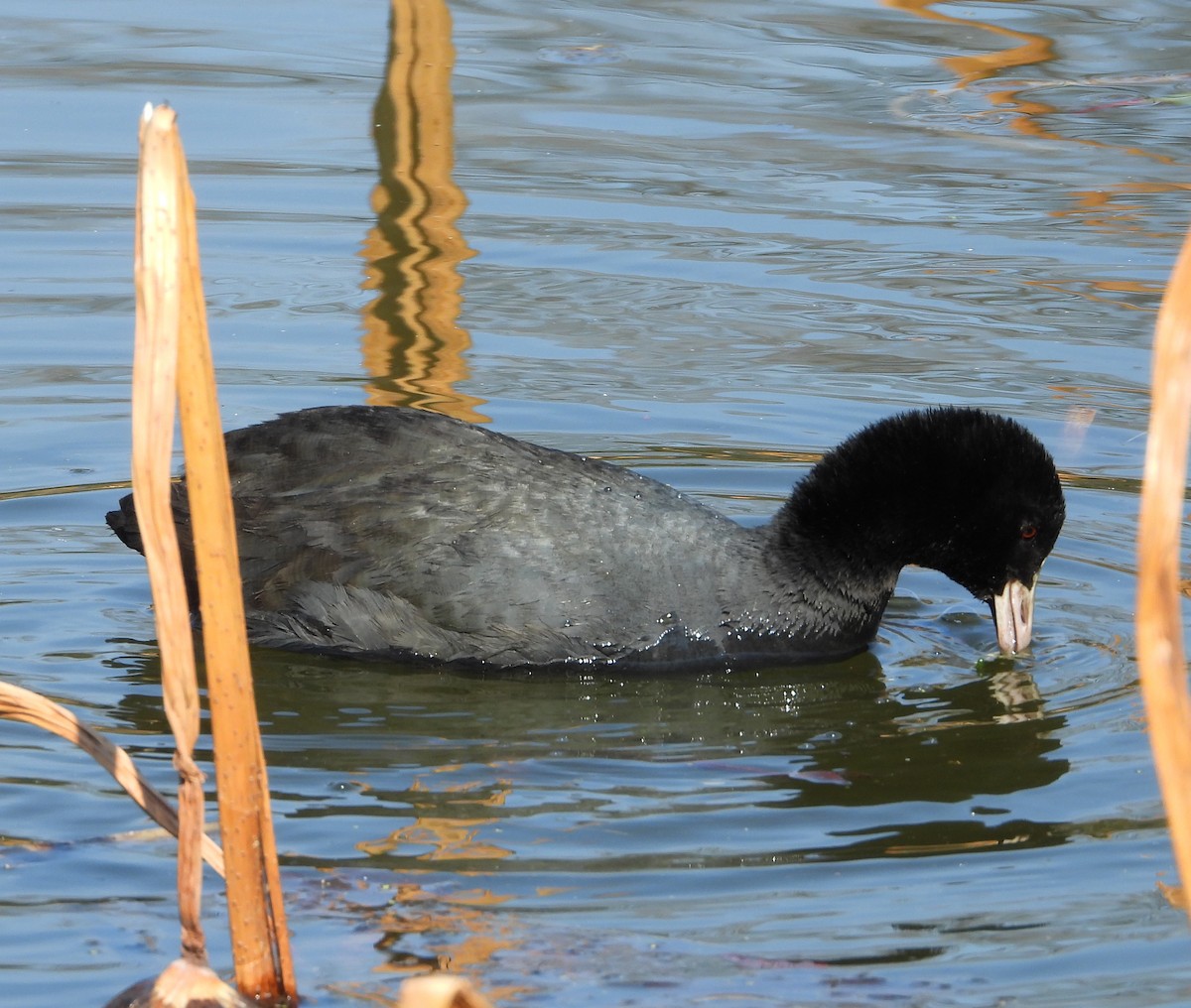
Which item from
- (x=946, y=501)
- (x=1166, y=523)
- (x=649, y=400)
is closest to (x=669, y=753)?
(x=946, y=501)

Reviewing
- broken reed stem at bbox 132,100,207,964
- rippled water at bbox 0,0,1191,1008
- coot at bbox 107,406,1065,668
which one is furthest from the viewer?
coot at bbox 107,406,1065,668

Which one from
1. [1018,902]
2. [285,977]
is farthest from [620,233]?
[285,977]

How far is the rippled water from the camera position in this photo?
3838 mm

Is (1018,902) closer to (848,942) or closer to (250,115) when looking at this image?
(848,942)

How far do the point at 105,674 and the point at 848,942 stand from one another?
241cm

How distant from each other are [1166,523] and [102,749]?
187 cm

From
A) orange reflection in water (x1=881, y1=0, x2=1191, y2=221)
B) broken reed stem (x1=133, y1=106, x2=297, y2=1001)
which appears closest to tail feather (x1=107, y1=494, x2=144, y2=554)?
broken reed stem (x1=133, y1=106, x2=297, y2=1001)

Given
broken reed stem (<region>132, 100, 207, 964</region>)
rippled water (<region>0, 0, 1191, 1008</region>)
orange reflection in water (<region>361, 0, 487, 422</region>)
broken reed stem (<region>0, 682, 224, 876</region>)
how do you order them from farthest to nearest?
orange reflection in water (<region>361, 0, 487, 422</region>)
rippled water (<region>0, 0, 1191, 1008</region>)
broken reed stem (<region>0, 682, 224, 876</region>)
broken reed stem (<region>132, 100, 207, 964</region>)

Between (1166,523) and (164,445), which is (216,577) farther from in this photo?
(1166,523)

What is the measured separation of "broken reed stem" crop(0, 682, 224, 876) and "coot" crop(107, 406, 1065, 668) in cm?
208

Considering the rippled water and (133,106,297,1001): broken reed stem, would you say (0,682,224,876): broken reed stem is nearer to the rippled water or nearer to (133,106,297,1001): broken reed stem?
(133,106,297,1001): broken reed stem

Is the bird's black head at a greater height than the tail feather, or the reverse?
the bird's black head

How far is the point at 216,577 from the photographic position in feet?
9.77

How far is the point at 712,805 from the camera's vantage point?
4.55 meters
